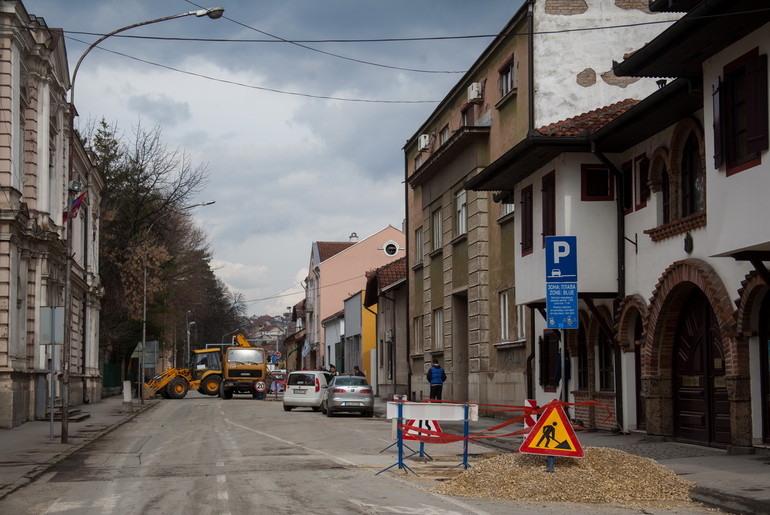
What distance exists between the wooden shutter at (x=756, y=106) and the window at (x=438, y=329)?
23.5m

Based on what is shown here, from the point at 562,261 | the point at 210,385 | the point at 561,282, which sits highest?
the point at 562,261

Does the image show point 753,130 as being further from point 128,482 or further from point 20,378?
point 20,378

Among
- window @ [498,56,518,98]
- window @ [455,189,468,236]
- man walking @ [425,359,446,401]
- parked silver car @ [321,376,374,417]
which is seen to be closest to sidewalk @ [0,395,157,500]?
parked silver car @ [321,376,374,417]

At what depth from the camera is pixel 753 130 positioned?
13961mm

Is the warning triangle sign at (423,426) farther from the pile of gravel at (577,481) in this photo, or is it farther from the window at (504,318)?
the window at (504,318)

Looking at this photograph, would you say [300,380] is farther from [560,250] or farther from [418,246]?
[560,250]

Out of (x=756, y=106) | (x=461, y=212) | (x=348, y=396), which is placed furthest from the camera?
(x=461, y=212)

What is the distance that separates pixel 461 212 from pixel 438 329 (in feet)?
18.9

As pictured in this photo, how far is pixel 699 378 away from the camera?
58.9 ft

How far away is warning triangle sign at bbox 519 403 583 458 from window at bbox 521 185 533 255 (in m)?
11.2

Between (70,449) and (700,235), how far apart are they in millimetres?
12922

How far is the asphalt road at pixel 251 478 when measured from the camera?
1133 cm

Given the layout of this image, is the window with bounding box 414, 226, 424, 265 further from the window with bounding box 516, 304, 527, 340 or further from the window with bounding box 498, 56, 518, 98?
the window with bounding box 516, 304, 527, 340

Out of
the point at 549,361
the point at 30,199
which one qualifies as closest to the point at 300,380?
the point at 30,199
